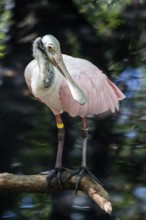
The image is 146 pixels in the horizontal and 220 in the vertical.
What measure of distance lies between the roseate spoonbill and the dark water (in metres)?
0.59

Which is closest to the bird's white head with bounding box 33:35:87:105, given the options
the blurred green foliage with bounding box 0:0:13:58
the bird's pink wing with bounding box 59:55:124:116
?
the bird's pink wing with bounding box 59:55:124:116

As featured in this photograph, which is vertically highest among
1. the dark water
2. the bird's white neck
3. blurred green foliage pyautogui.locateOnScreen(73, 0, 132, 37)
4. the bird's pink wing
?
blurred green foliage pyautogui.locateOnScreen(73, 0, 132, 37)

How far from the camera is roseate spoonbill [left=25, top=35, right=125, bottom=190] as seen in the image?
2441mm

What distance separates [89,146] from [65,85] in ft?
3.21

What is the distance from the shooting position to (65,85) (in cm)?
260

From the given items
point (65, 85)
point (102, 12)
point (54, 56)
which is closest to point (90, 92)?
point (65, 85)

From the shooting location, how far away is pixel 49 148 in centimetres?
356

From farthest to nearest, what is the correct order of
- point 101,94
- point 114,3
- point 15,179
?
point 114,3 < point 101,94 < point 15,179

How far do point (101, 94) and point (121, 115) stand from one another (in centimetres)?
71

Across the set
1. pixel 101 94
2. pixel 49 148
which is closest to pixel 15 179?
pixel 101 94

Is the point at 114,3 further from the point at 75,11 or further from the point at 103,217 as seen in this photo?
the point at 103,217

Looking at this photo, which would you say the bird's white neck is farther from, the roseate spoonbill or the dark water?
the dark water

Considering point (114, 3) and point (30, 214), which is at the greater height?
point (114, 3)

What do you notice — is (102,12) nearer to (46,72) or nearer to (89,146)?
(89,146)
